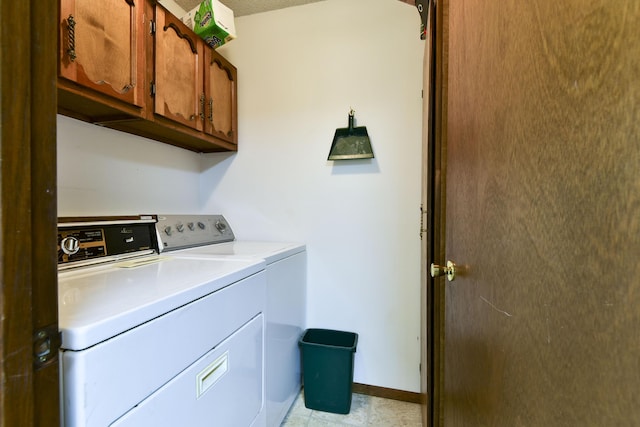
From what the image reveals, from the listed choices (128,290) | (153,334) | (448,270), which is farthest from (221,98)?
(448,270)

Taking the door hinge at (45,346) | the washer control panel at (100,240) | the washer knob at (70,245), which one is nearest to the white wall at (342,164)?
the washer control panel at (100,240)

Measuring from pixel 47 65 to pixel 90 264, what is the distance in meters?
1.01

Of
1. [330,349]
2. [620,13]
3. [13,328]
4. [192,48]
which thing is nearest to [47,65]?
[13,328]

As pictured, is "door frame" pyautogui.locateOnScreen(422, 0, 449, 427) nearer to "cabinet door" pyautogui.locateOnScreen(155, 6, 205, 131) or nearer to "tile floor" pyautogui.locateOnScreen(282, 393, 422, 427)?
"tile floor" pyautogui.locateOnScreen(282, 393, 422, 427)

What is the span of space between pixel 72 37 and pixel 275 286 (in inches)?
53.4

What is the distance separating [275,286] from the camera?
146 cm

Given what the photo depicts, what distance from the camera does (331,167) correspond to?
1.95m

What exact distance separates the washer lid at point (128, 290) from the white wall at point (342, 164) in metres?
0.84

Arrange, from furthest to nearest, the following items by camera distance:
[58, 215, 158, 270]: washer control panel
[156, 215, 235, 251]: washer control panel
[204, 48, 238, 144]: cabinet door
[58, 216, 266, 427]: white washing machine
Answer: [204, 48, 238, 144]: cabinet door, [156, 215, 235, 251]: washer control panel, [58, 215, 158, 270]: washer control panel, [58, 216, 266, 427]: white washing machine

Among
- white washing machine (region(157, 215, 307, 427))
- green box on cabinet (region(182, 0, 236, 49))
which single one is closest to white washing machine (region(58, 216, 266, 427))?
white washing machine (region(157, 215, 307, 427))

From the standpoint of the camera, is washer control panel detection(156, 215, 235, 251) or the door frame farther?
washer control panel detection(156, 215, 235, 251)

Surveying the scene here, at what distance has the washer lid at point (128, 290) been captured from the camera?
0.56 meters

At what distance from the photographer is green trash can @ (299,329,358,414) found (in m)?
1.67

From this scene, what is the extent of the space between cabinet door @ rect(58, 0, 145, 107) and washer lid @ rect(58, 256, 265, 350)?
2.56ft
